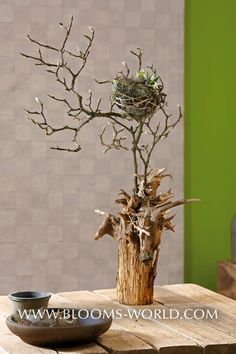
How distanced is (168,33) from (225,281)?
4.95ft

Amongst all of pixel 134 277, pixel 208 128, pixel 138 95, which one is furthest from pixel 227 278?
pixel 138 95

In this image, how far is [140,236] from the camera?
11.0 ft

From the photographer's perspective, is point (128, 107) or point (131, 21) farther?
point (131, 21)

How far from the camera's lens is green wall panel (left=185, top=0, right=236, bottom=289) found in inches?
202

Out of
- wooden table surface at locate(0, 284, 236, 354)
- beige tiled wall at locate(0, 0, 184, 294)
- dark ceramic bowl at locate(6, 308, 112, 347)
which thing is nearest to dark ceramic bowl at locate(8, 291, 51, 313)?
wooden table surface at locate(0, 284, 236, 354)

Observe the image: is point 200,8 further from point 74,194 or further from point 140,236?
point 140,236

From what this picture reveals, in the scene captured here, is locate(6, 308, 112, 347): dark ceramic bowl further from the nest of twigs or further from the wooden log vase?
the nest of twigs

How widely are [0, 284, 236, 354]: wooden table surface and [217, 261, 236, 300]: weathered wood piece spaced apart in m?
0.81

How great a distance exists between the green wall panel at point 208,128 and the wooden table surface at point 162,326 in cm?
151

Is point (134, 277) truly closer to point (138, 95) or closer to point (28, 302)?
point (28, 302)

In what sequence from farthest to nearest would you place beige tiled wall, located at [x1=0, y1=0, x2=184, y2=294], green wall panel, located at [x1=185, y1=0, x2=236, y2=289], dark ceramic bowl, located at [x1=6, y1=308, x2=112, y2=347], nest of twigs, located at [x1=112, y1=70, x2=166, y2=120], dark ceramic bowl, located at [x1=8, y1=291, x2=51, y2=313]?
green wall panel, located at [x1=185, y1=0, x2=236, y2=289], beige tiled wall, located at [x1=0, y1=0, x2=184, y2=294], nest of twigs, located at [x1=112, y1=70, x2=166, y2=120], dark ceramic bowl, located at [x1=8, y1=291, x2=51, y2=313], dark ceramic bowl, located at [x1=6, y1=308, x2=112, y2=347]

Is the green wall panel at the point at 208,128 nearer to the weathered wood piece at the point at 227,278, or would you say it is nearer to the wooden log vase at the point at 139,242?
the weathered wood piece at the point at 227,278

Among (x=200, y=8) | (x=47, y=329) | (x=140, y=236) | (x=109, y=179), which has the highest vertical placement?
(x=200, y=8)

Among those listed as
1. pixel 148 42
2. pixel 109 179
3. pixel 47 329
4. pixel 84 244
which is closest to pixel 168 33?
pixel 148 42
